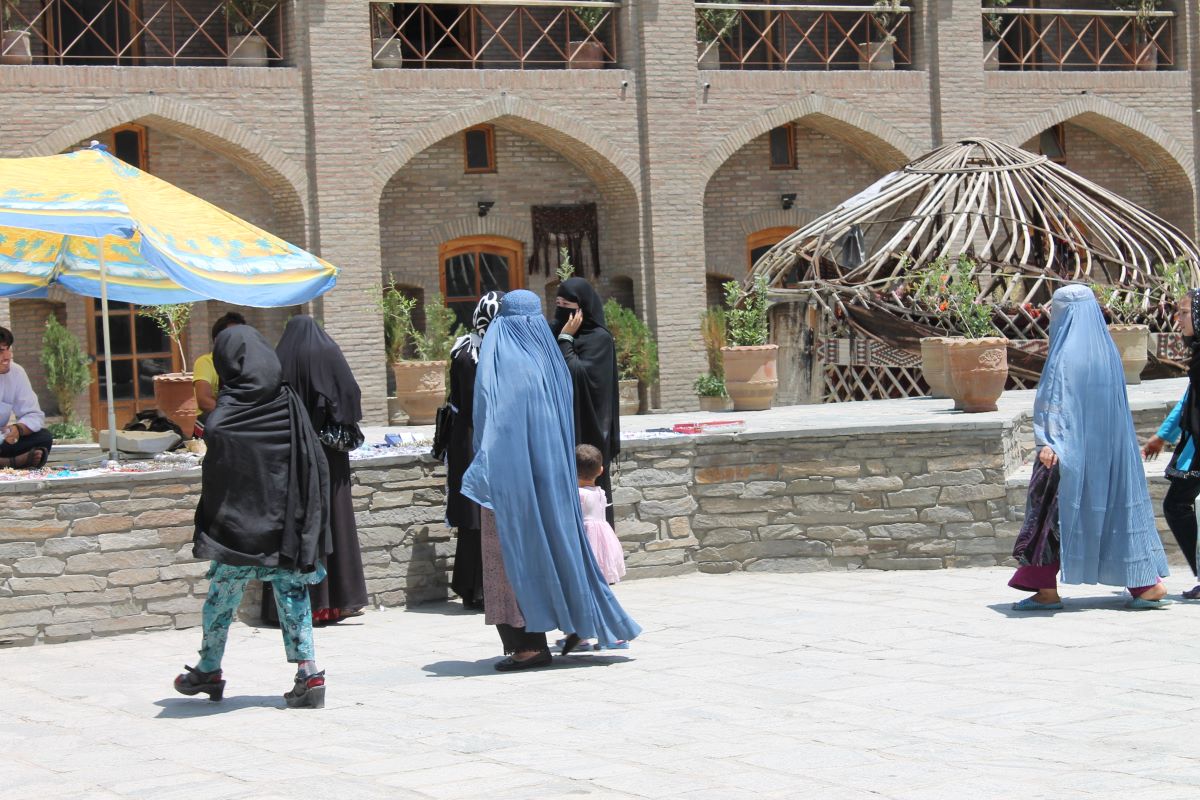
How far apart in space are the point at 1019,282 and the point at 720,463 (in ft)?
27.9

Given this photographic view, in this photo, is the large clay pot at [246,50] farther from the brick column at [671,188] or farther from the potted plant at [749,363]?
the potted plant at [749,363]

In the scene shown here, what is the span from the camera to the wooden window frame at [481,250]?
67.2 ft

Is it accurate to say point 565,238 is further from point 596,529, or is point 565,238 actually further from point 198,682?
point 198,682

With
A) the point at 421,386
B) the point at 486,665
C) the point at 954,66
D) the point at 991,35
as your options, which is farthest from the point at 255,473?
the point at 991,35

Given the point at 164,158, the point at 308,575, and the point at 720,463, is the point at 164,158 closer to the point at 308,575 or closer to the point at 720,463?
the point at 720,463

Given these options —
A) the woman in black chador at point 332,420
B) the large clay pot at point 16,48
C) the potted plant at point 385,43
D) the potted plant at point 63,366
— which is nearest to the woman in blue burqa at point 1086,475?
the woman in black chador at point 332,420

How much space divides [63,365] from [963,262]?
954 centimetres

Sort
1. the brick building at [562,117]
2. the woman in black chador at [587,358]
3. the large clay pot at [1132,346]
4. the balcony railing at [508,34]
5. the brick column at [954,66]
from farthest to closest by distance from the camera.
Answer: the brick column at [954,66] → the balcony railing at [508,34] → the brick building at [562,117] → the large clay pot at [1132,346] → the woman in black chador at [587,358]

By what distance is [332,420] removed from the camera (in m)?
7.98

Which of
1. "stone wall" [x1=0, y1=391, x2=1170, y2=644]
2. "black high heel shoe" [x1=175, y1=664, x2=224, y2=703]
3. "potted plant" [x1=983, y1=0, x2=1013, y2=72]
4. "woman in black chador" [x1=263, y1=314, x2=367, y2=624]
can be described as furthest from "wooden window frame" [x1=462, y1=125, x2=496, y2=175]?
"black high heel shoe" [x1=175, y1=664, x2=224, y2=703]

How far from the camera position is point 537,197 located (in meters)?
20.7

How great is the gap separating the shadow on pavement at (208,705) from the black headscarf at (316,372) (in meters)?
1.82

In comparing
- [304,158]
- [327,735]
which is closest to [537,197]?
[304,158]

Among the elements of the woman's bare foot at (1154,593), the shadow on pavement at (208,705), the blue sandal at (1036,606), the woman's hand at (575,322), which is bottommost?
the shadow on pavement at (208,705)
